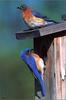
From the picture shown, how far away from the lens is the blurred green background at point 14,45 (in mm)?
7254

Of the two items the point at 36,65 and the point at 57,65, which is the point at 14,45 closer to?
the point at 36,65

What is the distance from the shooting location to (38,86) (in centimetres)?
442

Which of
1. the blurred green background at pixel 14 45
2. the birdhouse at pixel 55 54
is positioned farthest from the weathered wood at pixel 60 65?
the blurred green background at pixel 14 45

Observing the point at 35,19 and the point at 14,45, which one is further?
the point at 14,45

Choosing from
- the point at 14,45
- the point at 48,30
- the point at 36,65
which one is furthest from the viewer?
the point at 14,45

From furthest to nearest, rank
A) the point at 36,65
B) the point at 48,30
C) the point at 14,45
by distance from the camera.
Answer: the point at 14,45
the point at 36,65
the point at 48,30

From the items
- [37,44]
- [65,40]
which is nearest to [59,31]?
[65,40]

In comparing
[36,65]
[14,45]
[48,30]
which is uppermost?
[48,30]

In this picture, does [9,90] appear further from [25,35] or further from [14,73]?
[25,35]

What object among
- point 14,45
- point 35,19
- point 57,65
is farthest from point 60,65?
point 14,45

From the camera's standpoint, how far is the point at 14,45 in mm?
7508

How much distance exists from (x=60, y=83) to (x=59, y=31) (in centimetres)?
40

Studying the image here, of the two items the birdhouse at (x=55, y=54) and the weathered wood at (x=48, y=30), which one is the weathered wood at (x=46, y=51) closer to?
the birdhouse at (x=55, y=54)

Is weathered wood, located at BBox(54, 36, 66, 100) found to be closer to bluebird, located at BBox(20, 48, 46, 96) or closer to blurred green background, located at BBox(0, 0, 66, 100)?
bluebird, located at BBox(20, 48, 46, 96)
